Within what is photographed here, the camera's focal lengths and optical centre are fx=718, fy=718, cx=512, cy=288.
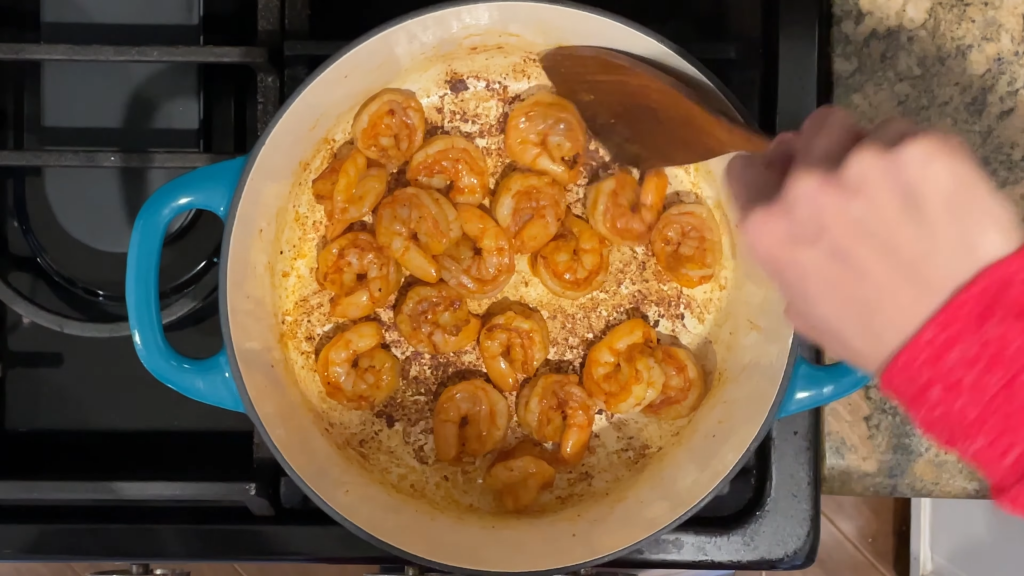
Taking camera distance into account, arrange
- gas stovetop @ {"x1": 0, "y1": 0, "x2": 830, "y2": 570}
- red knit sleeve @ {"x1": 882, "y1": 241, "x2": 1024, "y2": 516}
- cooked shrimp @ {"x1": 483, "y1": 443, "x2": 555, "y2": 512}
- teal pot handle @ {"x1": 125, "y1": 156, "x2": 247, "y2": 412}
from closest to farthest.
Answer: red knit sleeve @ {"x1": 882, "y1": 241, "x2": 1024, "y2": 516}, teal pot handle @ {"x1": 125, "y1": 156, "x2": 247, "y2": 412}, gas stovetop @ {"x1": 0, "y1": 0, "x2": 830, "y2": 570}, cooked shrimp @ {"x1": 483, "y1": 443, "x2": 555, "y2": 512}

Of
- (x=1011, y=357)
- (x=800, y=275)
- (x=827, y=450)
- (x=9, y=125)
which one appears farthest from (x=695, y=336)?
(x=9, y=125)

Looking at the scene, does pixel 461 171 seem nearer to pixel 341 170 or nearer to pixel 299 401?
pixel 341 170

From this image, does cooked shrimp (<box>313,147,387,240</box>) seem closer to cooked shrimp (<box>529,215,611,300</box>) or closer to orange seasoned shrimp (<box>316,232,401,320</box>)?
orange seasoned shrimp (<box>316,232,401,320</box>)

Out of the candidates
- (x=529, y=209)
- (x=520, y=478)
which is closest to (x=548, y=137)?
(x=529, y=209)

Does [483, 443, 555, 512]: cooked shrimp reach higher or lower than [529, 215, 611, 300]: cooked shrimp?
lower

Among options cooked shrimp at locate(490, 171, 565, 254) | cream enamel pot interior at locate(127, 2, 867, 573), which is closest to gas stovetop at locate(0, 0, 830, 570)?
cream enamel pot interior at locate(127, 2, 867, 573)

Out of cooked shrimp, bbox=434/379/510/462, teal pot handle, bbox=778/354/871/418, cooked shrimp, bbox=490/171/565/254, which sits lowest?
cooked shrimp, bbox=434/379/510/462

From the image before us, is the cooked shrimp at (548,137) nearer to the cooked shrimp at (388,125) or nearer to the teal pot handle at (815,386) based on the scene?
the cooked shrimp at (388,125)

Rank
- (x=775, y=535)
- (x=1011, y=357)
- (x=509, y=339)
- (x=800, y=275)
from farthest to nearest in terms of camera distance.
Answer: (x=509, y=339) < (x=775, y=535) < (x=800, y=275) < (x=1011, y=357)
